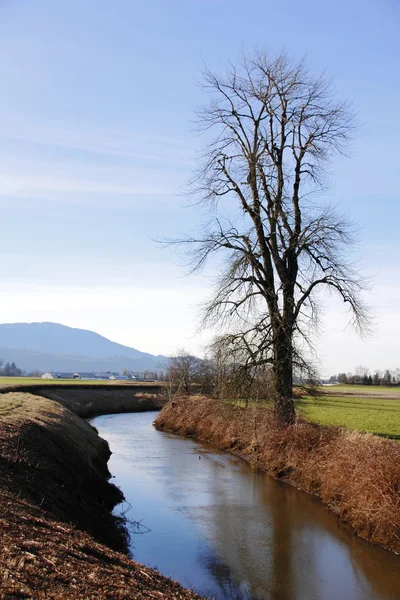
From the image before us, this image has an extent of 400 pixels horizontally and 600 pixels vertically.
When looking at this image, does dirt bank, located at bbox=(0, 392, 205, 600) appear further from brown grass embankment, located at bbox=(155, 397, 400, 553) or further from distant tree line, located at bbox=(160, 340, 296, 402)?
distant tree line, located at bbox=(160, 340, 296, 402)

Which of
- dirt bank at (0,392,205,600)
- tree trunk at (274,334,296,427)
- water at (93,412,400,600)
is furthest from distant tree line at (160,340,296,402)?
dirt bank at (0,392,205,600)

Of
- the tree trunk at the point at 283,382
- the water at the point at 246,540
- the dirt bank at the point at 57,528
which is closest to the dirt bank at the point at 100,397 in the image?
the tree trunk at the point at 283,382

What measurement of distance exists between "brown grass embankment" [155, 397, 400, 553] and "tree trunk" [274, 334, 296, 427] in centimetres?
67

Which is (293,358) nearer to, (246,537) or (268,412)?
(268,412)

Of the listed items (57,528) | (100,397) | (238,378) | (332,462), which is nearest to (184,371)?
(100,397)

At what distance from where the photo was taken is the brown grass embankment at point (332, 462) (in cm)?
1348

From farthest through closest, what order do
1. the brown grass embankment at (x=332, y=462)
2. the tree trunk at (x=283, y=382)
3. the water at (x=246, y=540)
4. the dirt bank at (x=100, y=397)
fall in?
the dirt bank at (x=100, y=397)
the tree trunk at (x=283, y=382)
the brown grass embankment at (x=332, y=462)
the water at (x=246, y=540)

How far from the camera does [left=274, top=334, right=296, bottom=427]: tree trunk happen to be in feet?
75.2

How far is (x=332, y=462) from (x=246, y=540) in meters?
4.71

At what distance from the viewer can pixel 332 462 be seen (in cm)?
1716

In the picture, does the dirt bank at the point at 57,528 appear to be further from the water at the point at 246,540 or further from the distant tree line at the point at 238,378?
the distant tree line at the point at 238,378

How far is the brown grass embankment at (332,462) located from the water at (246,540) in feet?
1.65

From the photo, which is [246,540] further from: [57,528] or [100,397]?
[100,397]

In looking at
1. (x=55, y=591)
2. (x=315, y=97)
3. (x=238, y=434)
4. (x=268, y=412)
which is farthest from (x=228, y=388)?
(x=55, y=591)
